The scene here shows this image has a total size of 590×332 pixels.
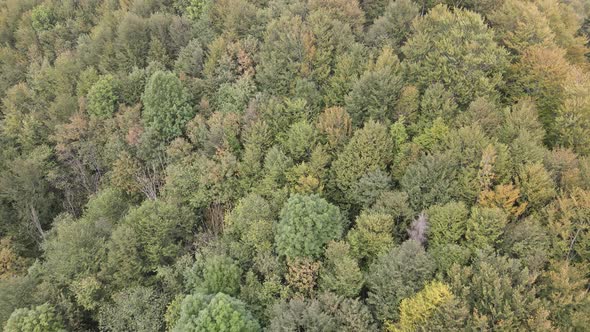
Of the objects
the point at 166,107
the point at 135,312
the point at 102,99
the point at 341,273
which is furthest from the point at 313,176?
the point at 102,99

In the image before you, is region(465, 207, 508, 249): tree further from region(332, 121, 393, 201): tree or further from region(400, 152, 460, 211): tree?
region(332, 121, 393, 201): tree

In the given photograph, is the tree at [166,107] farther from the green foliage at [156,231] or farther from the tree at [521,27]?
the tree at [521,27]

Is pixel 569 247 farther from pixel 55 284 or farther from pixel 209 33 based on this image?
pixel 209 33

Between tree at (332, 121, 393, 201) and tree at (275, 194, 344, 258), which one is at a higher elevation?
tree at (332, 121, 393, 201)

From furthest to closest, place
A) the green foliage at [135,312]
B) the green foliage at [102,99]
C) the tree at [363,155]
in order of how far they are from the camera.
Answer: the green foliage at [102,99], the tree at [363,155], the green foliage at [135,312]

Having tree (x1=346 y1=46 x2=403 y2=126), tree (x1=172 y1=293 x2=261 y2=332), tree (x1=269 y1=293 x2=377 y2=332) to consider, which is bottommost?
tree (x1=172 y1=293 x2=261 y2=332)

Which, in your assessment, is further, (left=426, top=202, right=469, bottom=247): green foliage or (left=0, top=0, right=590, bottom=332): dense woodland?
(left=426, top=202, right=469, bottom=247): green foliage

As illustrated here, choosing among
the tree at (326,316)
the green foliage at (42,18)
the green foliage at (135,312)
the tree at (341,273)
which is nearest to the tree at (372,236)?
the tree at (341,273)

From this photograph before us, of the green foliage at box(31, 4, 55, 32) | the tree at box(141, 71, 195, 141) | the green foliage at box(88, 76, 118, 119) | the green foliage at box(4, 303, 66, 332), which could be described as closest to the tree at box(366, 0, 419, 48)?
the tree at box(141, 71, 195, 141)
